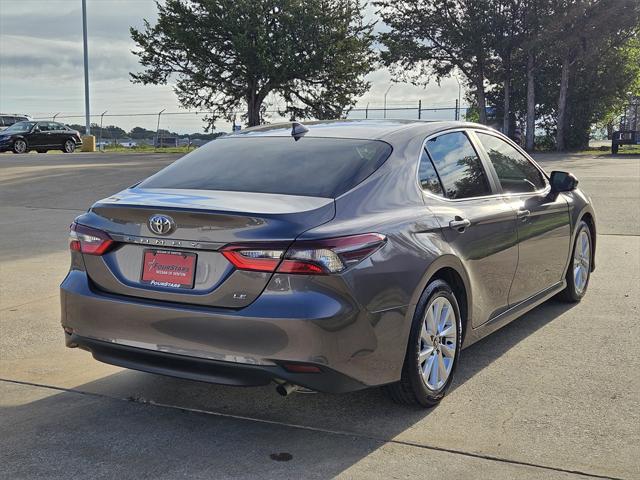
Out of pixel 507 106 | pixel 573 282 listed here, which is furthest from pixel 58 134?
pixel 573 282

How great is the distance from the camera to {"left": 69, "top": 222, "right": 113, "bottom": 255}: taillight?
12.5ft

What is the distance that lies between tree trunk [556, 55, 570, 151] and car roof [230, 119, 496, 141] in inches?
1326

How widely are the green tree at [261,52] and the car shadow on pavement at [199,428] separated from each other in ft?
107

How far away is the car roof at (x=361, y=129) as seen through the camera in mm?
4484

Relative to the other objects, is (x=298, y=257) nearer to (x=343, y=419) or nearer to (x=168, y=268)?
(x=168, y=268)

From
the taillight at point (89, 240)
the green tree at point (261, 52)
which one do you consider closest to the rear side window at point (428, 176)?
the taillight at point (89, 240)

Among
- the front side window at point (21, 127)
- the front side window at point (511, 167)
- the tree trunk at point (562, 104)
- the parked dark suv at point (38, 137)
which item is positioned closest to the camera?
the front side window at point (511, 167)

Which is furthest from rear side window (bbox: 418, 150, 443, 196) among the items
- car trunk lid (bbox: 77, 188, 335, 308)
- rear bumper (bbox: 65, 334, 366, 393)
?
rear bumper (bbox: 65, 334, 366, 393)

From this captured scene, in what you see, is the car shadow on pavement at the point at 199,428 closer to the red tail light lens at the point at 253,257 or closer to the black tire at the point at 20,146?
the red tail light lens at the point at 253,257

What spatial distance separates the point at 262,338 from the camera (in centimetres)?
342

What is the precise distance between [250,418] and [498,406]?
1361 mm

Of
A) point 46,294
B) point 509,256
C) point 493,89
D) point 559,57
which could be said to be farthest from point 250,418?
point 493,89

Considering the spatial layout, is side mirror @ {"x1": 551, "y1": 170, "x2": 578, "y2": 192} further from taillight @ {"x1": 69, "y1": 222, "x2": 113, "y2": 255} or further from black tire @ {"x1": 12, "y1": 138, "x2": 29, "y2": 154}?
black tire @ {"x1": 12, "y1": 138, "x2": 29, "y2": 154}

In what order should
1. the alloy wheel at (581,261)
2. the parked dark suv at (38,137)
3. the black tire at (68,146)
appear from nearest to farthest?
the alloy wheel at (581,261) → the parked dark suv at (38,137) → the black tire at (68,146)
